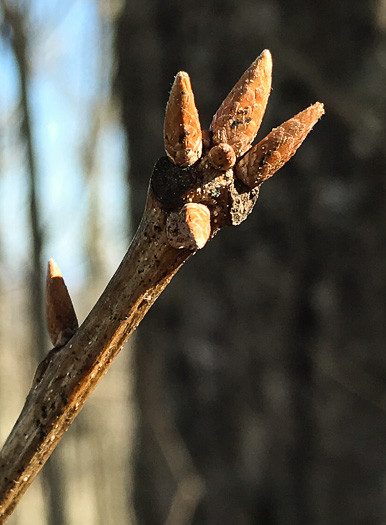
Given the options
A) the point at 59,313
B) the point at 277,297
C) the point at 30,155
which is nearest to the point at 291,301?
the point at 277,297

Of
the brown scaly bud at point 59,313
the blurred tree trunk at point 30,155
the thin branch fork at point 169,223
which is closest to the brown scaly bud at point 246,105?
the thin branch fork at point 169,223

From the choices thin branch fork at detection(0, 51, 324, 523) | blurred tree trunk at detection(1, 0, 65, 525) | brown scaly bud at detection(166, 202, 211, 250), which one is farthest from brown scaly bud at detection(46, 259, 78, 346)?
blurred tree trunk at detection(1, 0, 65, 525)

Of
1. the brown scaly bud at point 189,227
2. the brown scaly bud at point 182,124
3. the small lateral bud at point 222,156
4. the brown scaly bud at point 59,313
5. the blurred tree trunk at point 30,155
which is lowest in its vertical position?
the brown scaly bud at point 59,313

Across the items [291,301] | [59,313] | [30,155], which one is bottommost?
[59,313]

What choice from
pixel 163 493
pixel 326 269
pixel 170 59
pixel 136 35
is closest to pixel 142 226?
pixel 326 269

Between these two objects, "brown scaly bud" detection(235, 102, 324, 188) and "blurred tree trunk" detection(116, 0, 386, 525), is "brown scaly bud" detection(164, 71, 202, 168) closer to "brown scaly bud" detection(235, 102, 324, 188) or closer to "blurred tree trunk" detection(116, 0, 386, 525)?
"brown scaly bud" detection(235, 102, 324, 188)

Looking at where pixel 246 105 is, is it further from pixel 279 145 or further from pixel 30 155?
pixel 30 155

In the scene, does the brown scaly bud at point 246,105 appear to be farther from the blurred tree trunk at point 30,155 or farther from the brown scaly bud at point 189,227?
the blurred tree trunk at point 30,155
